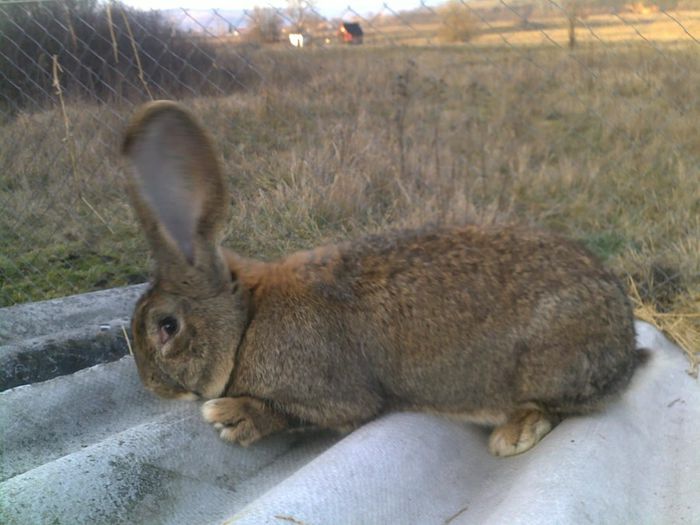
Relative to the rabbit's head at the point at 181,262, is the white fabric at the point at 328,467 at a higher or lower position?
lower

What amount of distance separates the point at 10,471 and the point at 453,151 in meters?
5.34

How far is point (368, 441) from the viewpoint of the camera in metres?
2.43

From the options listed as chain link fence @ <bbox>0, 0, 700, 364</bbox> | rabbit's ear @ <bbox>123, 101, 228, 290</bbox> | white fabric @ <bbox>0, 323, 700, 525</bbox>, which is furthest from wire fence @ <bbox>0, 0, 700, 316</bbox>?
rabbit's ear @ <bbox>123, 101, 228, 290</bbox>

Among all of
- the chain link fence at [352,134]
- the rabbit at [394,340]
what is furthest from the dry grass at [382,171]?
the rabbit at [394,340]

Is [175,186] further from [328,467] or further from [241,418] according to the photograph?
[328,467]

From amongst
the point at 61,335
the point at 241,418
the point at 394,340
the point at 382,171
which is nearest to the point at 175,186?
the point at 241,418

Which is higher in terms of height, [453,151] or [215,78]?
[215,78]

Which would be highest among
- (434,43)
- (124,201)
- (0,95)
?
(434,43)

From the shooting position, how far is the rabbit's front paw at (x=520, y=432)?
2619mm

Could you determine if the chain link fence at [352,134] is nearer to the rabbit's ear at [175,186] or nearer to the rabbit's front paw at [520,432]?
the rabbit's front paw at [520,432]

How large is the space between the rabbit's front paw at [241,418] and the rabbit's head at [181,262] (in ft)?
0.27

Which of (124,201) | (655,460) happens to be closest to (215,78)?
(124,201)

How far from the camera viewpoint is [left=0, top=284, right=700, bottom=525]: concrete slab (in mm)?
2094

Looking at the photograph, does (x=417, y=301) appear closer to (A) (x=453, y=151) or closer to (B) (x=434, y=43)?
(B) (x=434, y=43)
